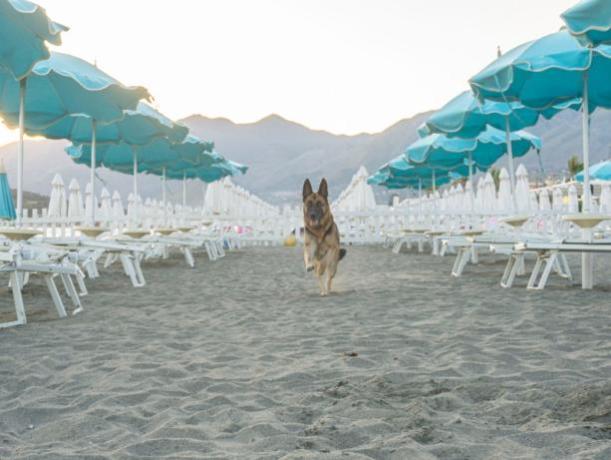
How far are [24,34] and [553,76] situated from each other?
610 centimetres

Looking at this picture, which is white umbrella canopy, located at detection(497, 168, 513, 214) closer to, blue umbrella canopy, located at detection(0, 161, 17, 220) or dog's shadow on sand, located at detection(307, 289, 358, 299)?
dog's shadow on sand, located at detection(307, 289, 358, 299)

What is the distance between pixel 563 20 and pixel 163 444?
16.3 feet

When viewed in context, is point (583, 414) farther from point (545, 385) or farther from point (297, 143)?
point (297, 143)

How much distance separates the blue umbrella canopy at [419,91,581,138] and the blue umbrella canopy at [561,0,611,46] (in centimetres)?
405

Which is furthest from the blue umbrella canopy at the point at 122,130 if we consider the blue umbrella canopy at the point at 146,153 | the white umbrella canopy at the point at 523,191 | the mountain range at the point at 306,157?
the mountain range at the point at 306,157

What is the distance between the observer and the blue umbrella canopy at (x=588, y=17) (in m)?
5.13

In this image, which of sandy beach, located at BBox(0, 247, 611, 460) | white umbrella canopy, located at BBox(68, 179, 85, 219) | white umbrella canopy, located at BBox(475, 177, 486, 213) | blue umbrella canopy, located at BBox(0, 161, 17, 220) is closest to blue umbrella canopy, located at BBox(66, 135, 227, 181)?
white umbrella canopy, located at BBox(68, 179, 85, 219)

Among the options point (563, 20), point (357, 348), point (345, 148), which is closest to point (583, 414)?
point (357, 348)

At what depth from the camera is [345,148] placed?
6506 inches

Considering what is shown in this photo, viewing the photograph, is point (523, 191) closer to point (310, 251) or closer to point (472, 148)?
point (472, 148)

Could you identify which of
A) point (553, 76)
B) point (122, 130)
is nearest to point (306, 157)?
point (122, 130)

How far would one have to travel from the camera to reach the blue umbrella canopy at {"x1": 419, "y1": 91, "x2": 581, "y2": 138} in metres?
9.56

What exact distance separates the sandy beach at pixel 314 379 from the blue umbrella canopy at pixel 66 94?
309 cm

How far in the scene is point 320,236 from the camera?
21.4 feet
